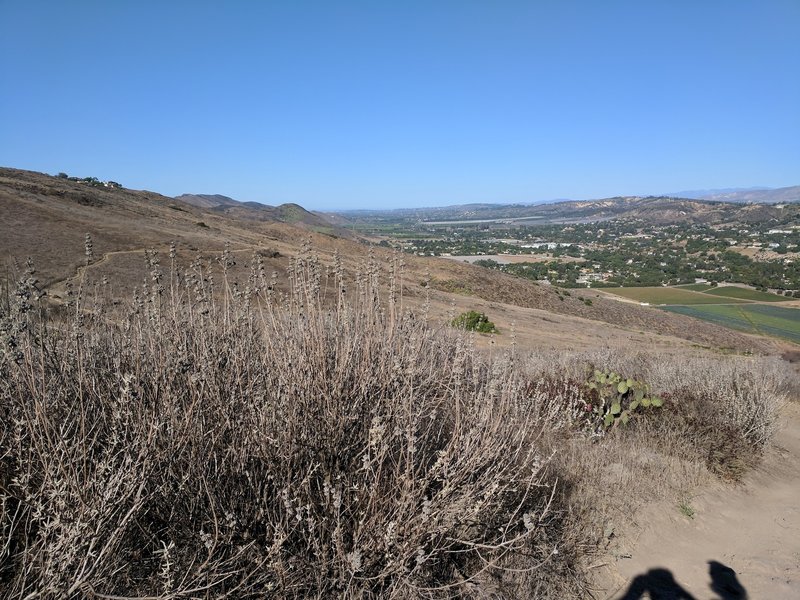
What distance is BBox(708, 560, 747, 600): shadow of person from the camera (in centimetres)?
397

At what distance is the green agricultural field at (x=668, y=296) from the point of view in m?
59.5

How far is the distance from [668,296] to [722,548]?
66.1 metres

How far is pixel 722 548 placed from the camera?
4668mm

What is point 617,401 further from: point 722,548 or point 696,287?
point 696,287

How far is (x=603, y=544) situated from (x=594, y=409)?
3226 mm

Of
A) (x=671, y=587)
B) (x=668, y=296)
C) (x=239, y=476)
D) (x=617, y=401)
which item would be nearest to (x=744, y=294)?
(x=668, y=296)

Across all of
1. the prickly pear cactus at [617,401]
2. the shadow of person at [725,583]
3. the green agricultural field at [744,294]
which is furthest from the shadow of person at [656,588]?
the green agricultural field at [744,294]

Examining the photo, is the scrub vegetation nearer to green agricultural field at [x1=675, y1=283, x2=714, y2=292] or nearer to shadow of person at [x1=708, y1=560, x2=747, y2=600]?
shadow of person at [x1=708, y1=560, x2=747, y2=600]

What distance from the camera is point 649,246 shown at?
4970 inches

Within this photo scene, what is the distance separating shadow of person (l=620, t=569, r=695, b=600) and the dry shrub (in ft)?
2.30

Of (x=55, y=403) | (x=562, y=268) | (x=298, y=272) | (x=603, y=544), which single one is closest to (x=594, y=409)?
(x=603, y=544)

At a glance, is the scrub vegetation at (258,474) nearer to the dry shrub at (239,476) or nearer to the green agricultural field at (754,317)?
the dry shrub at (239,476)

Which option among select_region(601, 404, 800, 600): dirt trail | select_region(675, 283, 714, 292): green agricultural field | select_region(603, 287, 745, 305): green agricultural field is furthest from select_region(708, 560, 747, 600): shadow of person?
select_region(675, 283, 714, 292): green agricultural field

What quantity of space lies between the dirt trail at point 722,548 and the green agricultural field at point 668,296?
56975 millimetres
